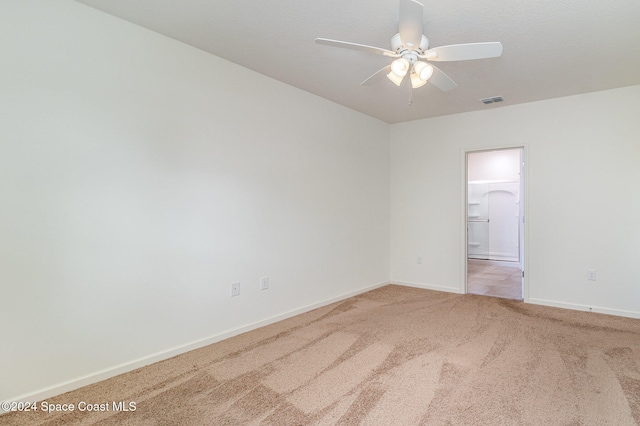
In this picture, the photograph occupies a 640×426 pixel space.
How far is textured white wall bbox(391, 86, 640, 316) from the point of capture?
3625 millimetres

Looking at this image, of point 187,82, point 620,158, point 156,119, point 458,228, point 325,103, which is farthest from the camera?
point 458,228

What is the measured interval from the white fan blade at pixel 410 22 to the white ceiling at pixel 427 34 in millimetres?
329

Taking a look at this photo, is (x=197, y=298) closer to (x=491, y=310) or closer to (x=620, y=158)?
(x=491, y=310)

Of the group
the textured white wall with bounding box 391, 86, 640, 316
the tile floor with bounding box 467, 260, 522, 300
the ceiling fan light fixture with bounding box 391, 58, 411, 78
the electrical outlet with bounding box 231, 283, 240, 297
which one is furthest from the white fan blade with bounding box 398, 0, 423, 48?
the tile floor with bounding box 467, 260, 522, 300

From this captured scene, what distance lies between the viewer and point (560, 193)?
3977 mm

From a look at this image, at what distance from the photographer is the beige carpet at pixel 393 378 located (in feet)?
6.05

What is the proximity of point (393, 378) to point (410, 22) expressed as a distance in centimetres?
225

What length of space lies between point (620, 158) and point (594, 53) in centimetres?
154

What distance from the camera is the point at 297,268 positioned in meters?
3.69

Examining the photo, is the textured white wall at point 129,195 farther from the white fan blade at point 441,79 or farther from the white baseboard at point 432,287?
the white baseboard at point 432,287

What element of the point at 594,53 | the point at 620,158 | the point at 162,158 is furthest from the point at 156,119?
the point at 620,158

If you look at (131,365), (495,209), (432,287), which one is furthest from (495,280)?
(131,365)

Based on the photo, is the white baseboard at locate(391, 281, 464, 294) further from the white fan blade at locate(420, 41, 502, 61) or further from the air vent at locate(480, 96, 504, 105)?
the white fan blade at locate(420, 41, 502, 61)

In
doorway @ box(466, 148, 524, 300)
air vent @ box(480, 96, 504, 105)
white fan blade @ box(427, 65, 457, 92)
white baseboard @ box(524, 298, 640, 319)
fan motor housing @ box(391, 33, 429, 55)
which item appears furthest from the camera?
doorway @ box(466, 148, 524, 300)
